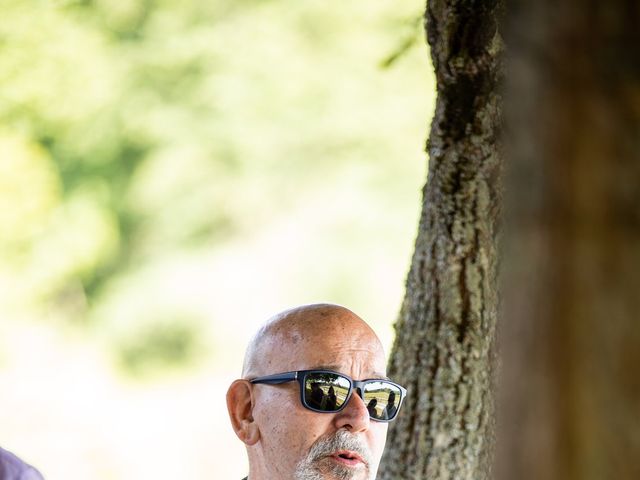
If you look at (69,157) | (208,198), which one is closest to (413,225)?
(208,198)

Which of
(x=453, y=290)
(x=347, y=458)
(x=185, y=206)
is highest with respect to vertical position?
(x=185, y=206)

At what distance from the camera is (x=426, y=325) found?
134 inches

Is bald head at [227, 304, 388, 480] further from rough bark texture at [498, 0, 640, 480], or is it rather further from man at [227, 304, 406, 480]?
rough bark texture at [498, 0, 640, 480]

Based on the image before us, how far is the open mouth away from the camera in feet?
9.36

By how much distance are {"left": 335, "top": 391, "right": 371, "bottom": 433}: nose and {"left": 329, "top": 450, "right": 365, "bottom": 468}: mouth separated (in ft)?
0.21

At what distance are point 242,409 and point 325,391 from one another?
301 mm

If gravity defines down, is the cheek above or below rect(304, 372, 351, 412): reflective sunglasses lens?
below

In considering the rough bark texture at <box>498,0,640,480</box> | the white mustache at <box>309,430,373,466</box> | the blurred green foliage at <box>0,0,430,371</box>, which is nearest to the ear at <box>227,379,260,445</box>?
the white mustache at <box>309,430,373,466</box>

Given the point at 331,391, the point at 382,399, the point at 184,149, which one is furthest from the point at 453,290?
the point at 184,149

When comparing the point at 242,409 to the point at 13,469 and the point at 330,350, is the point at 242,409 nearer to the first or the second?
the point at 330,350

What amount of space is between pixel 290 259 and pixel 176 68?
2.97 metres

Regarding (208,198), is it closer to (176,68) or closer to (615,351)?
(176,68)

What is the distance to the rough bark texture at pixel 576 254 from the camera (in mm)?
1060

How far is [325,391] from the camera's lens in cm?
292
